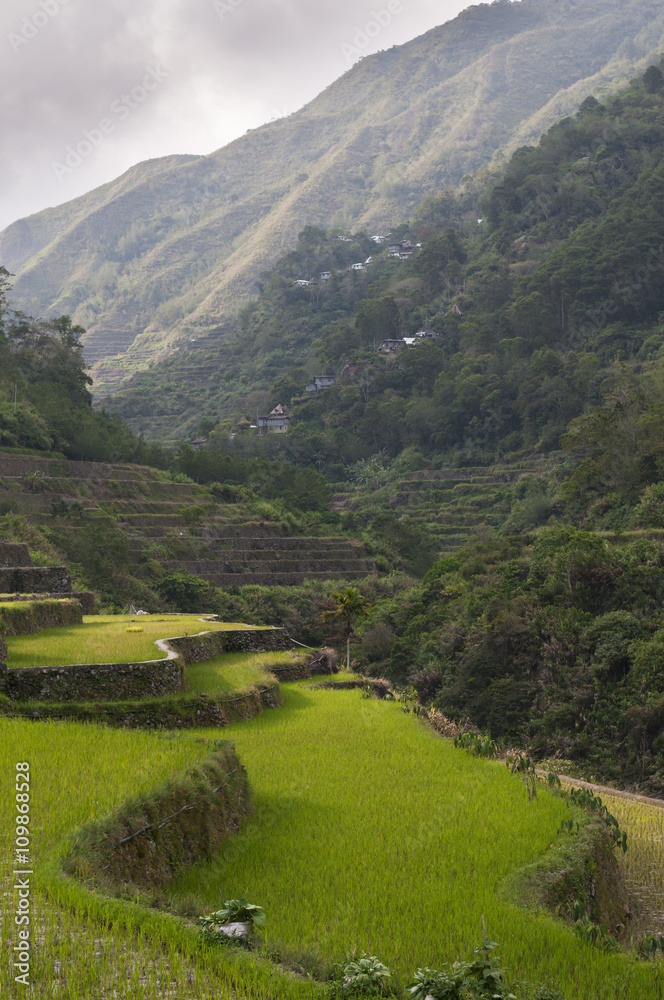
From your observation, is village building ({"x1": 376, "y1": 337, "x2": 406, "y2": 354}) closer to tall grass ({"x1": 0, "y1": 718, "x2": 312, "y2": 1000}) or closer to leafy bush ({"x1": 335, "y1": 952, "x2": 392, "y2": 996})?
tall grass ({"x1": 0, "y1": 718, "x2": 312, "y2": 1000})

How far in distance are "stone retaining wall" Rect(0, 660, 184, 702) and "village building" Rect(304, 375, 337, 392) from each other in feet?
272

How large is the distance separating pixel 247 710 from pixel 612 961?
908 cm

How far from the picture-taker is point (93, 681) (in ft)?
41.0

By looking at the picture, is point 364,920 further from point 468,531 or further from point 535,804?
point 468,531

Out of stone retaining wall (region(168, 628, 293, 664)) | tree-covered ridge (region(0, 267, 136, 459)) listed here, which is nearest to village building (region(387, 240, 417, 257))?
tree-covered ridge (region(0, 267, 136, 459))

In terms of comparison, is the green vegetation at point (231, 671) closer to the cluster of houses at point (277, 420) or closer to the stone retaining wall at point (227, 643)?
the stone retaining wall at point (227, 643)

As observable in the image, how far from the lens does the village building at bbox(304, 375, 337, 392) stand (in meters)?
95.5

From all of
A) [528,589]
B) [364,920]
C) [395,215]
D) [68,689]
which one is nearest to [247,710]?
[68,689]

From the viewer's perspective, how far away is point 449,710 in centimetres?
2825

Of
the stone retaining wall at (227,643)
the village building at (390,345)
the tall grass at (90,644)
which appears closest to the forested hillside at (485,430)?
the village building at (390,345)

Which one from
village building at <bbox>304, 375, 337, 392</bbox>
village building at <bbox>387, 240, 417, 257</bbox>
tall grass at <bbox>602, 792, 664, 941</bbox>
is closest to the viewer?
tall grass at <bbox>602, 792, 664, 941</bbox>

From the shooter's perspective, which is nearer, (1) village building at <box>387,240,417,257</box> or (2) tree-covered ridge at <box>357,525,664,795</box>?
(2) tree-covered ridge at <box>357,525,664,795</box>

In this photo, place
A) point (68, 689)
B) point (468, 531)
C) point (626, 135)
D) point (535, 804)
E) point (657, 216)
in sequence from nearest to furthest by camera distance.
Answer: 1. point (535, 804)
2. point (68, 689)
3. point (468, 531)
4. point (657, 216)
5. point (626, 135)

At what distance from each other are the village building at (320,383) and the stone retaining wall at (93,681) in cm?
8294
